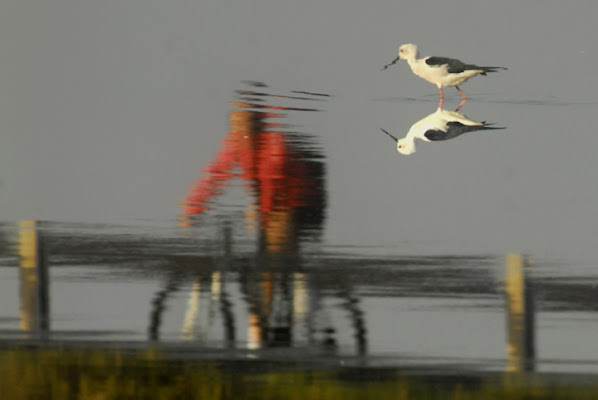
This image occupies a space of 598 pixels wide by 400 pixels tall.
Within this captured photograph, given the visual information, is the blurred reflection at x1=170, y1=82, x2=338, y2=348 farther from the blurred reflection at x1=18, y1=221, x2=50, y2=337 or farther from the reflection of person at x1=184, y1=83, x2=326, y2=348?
the blurred reflection at x1=18, y1=221, x2=50, y2=337

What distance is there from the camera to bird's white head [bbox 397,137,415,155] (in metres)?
12.1

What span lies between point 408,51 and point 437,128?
1.63m

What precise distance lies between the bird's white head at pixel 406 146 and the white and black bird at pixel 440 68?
188 cm

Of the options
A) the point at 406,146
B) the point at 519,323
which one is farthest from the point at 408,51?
the point at 519,323

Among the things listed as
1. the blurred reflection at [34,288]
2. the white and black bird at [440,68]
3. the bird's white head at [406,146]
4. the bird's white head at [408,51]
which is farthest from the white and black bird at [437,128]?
the blurred reflection at [34,288]

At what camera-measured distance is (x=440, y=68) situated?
46.6ft

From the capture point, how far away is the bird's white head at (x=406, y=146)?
12062 mm

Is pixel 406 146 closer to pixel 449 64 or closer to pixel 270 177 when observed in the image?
pixel 270 177

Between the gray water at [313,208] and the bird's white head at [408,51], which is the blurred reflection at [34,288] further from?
the bird's white head at [408,51]

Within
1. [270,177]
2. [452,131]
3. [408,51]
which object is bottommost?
[270,177]

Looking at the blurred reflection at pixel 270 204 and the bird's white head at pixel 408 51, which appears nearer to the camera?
the blurred reflection at pixel 270 204

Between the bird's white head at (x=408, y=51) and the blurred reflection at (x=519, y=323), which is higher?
the bird's white head at (x=408, y=51)

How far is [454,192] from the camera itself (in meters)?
10.8

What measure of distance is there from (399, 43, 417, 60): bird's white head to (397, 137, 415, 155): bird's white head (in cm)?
199
